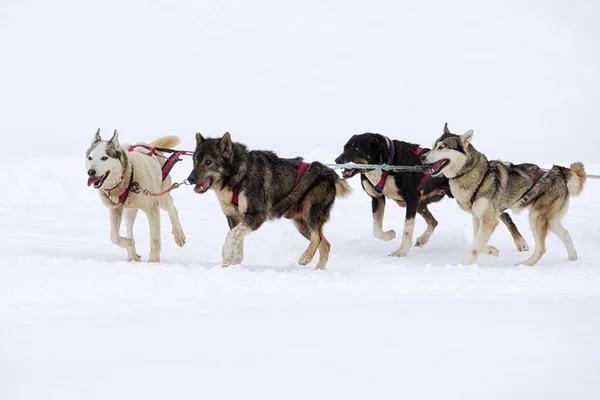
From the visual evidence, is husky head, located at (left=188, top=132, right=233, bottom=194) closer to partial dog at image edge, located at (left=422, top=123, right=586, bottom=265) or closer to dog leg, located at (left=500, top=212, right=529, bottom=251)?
partial dog at image edge, located at (left=422, top=123, right=586, bottom=265)

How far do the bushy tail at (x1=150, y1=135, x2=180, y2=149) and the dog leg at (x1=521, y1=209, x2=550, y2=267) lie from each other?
3544 mm

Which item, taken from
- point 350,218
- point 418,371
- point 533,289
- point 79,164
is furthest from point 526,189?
point 79,164

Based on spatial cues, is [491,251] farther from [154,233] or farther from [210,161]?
[154,233]

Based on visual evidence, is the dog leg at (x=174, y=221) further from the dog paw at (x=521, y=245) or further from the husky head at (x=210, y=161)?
the dog paw at (x=521, y=245)

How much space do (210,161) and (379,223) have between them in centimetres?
249

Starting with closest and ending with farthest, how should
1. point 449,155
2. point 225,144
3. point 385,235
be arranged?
point 225,144 < point 449,155 < point 385,235

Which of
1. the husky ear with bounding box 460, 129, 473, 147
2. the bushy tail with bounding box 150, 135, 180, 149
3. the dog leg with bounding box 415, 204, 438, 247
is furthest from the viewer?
the dog leg with bounding box 415, 204, 438, 247

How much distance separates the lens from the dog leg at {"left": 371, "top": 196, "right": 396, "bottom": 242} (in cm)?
765

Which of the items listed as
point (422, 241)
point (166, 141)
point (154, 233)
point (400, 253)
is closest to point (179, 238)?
point (154, 233)

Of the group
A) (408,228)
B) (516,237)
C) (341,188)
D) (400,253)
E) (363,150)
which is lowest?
(400,253)

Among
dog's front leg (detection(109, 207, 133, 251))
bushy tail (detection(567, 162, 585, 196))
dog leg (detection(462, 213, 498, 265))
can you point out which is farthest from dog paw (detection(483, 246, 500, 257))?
dog's front leg (detection(109, 207, 133, 251))

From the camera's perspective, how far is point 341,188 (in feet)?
21.1

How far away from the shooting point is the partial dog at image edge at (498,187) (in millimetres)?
6742

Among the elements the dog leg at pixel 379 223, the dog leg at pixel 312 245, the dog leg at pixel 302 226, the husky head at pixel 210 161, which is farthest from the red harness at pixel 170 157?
the dog leg at pixel 379 223
